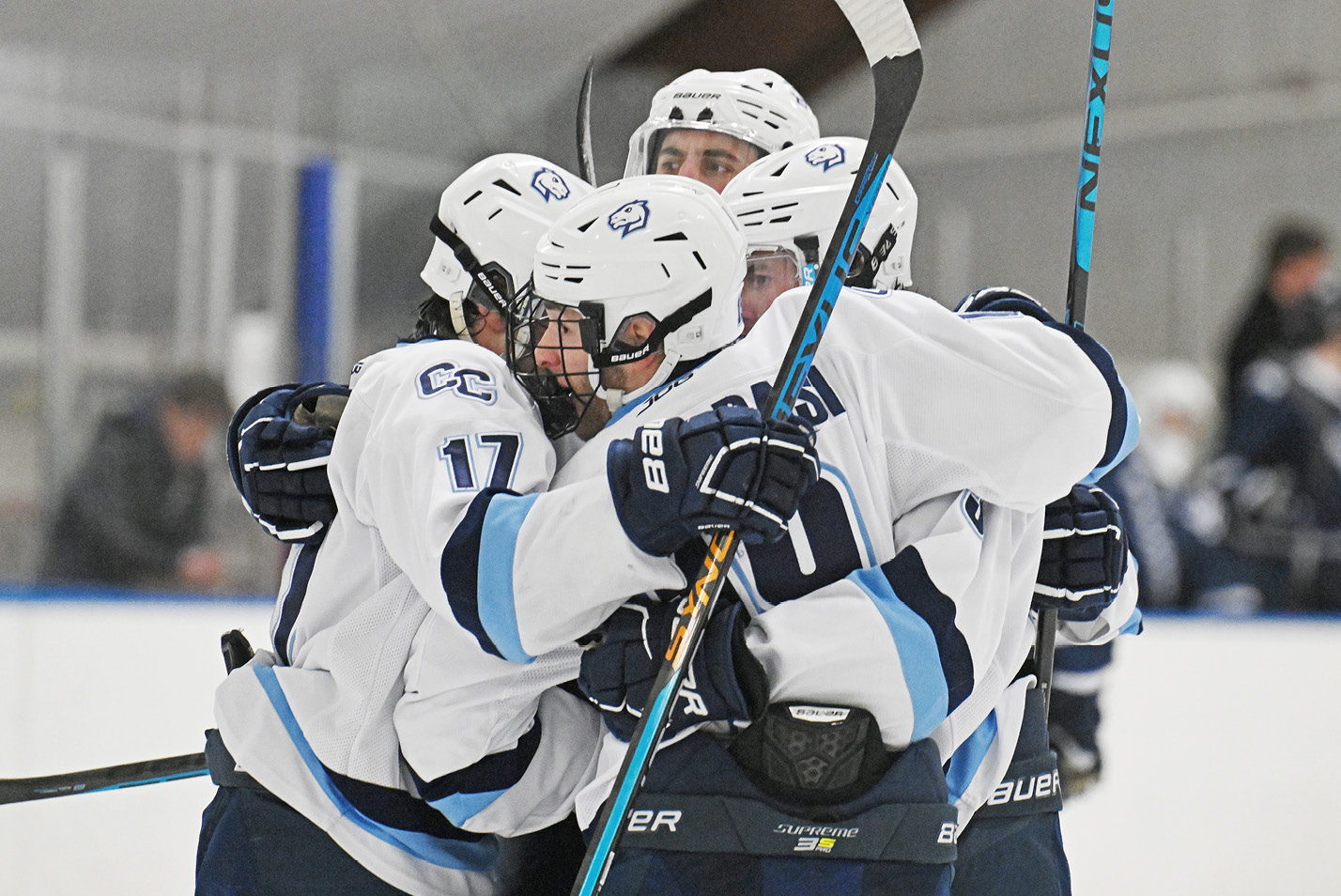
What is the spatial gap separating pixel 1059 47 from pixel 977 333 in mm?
5340

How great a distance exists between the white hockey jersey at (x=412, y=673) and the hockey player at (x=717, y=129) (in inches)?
29.5

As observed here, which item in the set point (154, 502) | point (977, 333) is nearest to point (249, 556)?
point (154, 502)

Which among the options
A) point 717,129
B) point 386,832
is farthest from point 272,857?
point 717,129

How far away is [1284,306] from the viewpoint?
5184 millimetres

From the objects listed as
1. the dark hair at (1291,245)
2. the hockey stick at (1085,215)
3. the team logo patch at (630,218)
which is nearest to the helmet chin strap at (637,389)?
the team logo patch at (630,218)

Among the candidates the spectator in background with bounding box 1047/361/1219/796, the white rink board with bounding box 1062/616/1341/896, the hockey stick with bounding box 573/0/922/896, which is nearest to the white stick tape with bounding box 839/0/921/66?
the hockey stick with bounding box 573/0/922/896

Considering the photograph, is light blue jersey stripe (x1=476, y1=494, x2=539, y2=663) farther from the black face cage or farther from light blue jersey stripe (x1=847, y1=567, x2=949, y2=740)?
light blue jersey stripe (x1=847, y1=567, x2=949, y2=740)

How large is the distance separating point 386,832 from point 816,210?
84cm

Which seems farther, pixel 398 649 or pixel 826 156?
pixel 826 156

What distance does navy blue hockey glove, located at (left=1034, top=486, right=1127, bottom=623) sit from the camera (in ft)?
5.11

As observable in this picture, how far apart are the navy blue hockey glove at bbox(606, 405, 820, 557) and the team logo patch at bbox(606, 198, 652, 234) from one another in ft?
0.69

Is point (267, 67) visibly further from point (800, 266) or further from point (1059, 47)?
point (800, 266)

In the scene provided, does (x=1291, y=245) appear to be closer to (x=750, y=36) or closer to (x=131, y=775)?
(x=750, y=36)

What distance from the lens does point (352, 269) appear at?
516 cm
